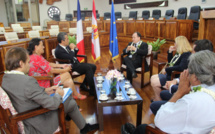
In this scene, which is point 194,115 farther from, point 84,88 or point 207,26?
point 84,88

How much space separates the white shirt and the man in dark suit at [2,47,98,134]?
93 cm

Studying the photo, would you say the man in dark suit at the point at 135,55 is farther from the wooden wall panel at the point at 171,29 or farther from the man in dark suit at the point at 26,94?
the wooden wall panel at the point at 171,29

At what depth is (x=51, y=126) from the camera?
4.96ft

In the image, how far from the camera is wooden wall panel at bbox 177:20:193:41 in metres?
4.96

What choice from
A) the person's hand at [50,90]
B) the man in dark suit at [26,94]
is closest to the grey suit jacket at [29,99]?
the man in dark suit at [26,94]

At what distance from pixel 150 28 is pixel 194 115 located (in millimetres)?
5897

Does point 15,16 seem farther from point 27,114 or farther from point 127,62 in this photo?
point 27,114

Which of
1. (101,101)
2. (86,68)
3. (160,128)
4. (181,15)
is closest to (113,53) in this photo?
(86,68)

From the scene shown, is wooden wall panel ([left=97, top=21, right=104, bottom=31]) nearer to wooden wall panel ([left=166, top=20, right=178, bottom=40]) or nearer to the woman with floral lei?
wooden wall panel ([left=166, top=20, right=178, bottom=40])

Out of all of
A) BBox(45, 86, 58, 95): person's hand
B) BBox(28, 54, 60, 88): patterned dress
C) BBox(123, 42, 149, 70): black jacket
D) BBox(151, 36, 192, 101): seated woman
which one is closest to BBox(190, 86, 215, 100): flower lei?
BBox(45, 86, 58, 95): person's hand

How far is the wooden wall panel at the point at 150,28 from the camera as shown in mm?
6372

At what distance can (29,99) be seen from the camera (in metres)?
1.37

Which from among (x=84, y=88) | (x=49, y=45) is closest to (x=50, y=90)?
(x=84, y=88)

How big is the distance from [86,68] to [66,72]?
433mm
